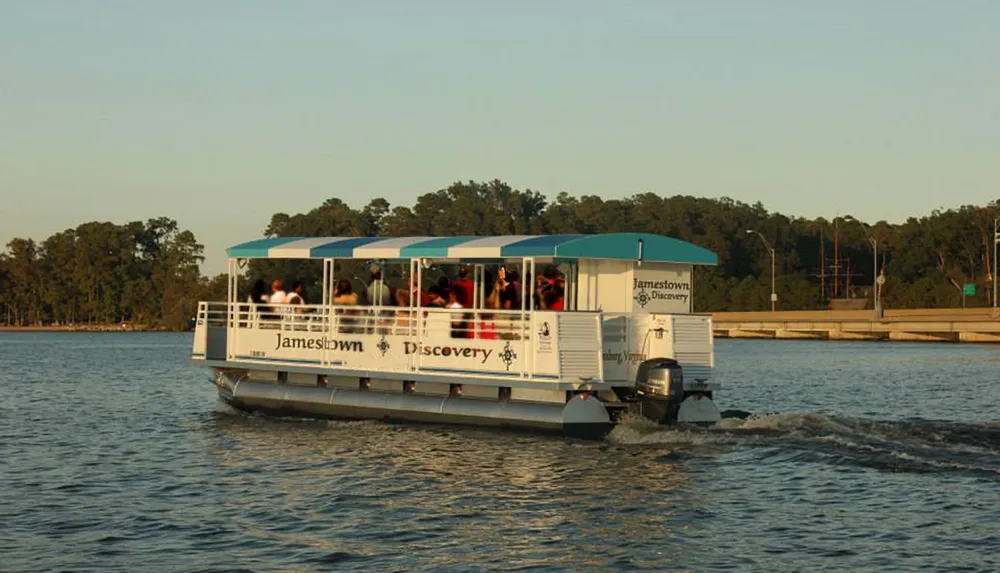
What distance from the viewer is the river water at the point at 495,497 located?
15836 millimetres

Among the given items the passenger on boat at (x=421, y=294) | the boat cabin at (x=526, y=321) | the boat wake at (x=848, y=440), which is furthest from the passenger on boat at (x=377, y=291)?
the boat wake at (x=848, y=440)

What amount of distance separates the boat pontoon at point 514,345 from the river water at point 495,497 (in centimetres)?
60

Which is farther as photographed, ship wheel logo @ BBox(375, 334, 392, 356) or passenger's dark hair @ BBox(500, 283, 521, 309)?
ship wheel logo @ BBox(375, 334, 392, 356)

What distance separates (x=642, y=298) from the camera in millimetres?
26016

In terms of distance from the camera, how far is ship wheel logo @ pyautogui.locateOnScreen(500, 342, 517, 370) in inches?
965

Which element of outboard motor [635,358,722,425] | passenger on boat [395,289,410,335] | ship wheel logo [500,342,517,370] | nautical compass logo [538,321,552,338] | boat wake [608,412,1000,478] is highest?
passenger on boat [395,289,410,335]

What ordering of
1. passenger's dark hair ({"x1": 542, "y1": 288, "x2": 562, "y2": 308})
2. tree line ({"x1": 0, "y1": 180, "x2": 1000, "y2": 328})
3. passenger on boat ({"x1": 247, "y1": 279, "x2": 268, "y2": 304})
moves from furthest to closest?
tree line ({"x1": 0, "y1": 180, "x2": 1000, "y2": 328}) < passenger on boat ({"x1": 247, "y1": 279, "x2": 268, "y2": 304}) < passenger's dark hair ({"x1": 542, "y1": 288, "x2": 562, "y2": 308})

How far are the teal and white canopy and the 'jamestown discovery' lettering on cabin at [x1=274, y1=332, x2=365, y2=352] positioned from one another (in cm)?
181

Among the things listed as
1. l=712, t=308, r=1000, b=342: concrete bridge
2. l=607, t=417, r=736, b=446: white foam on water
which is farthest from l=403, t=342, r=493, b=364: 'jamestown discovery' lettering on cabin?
l=712, t=308, r=1000, b=342: concrete bridge

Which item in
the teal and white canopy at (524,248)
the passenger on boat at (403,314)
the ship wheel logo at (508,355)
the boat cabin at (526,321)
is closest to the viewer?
the boat cabin at (526,321)

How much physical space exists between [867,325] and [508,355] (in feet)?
269

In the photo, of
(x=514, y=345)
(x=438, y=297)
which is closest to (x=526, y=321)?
(x=514, y=345)

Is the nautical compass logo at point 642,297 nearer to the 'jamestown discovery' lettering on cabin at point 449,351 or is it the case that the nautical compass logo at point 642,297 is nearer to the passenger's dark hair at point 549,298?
the passenger's dark hair at point 549,298

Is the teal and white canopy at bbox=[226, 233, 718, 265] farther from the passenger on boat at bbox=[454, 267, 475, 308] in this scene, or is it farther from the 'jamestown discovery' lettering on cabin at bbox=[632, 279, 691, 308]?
the 'jamestown discovery' lettering on cabin at bbox=[632, 279, 691, 308]
